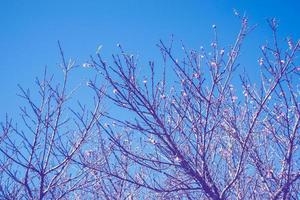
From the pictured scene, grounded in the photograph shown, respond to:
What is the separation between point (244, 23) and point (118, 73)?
1.37 meters

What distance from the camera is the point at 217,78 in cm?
337

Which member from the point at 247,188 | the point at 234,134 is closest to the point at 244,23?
the point at 234,134

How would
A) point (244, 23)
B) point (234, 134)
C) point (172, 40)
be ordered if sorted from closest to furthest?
1. point (172, 40)
2. point (244, 23)
3. point (234, 134)

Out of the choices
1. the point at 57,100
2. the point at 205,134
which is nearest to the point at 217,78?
the point at 205,134

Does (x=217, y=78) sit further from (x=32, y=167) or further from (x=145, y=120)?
(x=32, y=167)

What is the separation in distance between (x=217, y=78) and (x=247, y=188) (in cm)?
185

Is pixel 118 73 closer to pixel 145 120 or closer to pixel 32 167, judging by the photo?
pixel 145 120

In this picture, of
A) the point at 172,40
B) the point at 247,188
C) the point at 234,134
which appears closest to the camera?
the point at 172,40

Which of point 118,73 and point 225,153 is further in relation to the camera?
point 225,153

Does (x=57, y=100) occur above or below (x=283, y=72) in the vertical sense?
above

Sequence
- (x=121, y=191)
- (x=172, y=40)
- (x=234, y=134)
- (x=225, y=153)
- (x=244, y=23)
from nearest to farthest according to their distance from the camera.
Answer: (x=172, y=40) < (x=244, y=23) < (x=234, y=134) < (x=225, y=153) < (x=121, y=191)

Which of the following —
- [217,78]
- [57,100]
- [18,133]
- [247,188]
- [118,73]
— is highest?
[57,100]

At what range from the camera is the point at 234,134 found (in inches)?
147

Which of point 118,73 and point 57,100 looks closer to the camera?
point 118,73
